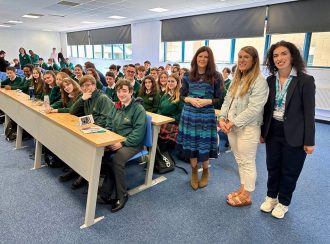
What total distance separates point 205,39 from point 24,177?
5.88 metres

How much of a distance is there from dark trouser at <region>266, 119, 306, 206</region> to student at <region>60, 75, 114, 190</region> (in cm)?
160

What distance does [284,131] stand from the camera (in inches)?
69.1

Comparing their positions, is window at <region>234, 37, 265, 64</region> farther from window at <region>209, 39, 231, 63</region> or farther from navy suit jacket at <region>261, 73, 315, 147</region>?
navy suit jacket at <region>261, 73, 315, 147</region>

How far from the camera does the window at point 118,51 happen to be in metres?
10.6

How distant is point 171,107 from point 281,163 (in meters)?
1.54

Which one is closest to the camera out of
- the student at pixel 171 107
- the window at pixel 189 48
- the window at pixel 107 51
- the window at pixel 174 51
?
the student at pixel 171 107

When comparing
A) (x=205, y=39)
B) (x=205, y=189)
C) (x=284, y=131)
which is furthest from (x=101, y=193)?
(x=205, y=39)

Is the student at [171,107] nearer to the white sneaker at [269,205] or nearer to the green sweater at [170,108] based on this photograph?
the green sweater at [170,108]

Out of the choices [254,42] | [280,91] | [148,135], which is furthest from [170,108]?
[254,42]

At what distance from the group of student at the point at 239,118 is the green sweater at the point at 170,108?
74cm

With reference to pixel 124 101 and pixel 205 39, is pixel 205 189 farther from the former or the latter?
pixel 205 39

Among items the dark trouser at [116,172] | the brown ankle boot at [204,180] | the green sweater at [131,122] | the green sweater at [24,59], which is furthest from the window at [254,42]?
the green sweater at [24,59]

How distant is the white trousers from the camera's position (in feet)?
6.30

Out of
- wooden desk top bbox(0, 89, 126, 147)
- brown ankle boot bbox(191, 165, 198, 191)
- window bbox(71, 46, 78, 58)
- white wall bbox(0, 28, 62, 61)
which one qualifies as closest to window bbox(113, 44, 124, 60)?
window bbox(71, 46, 78, 58)
